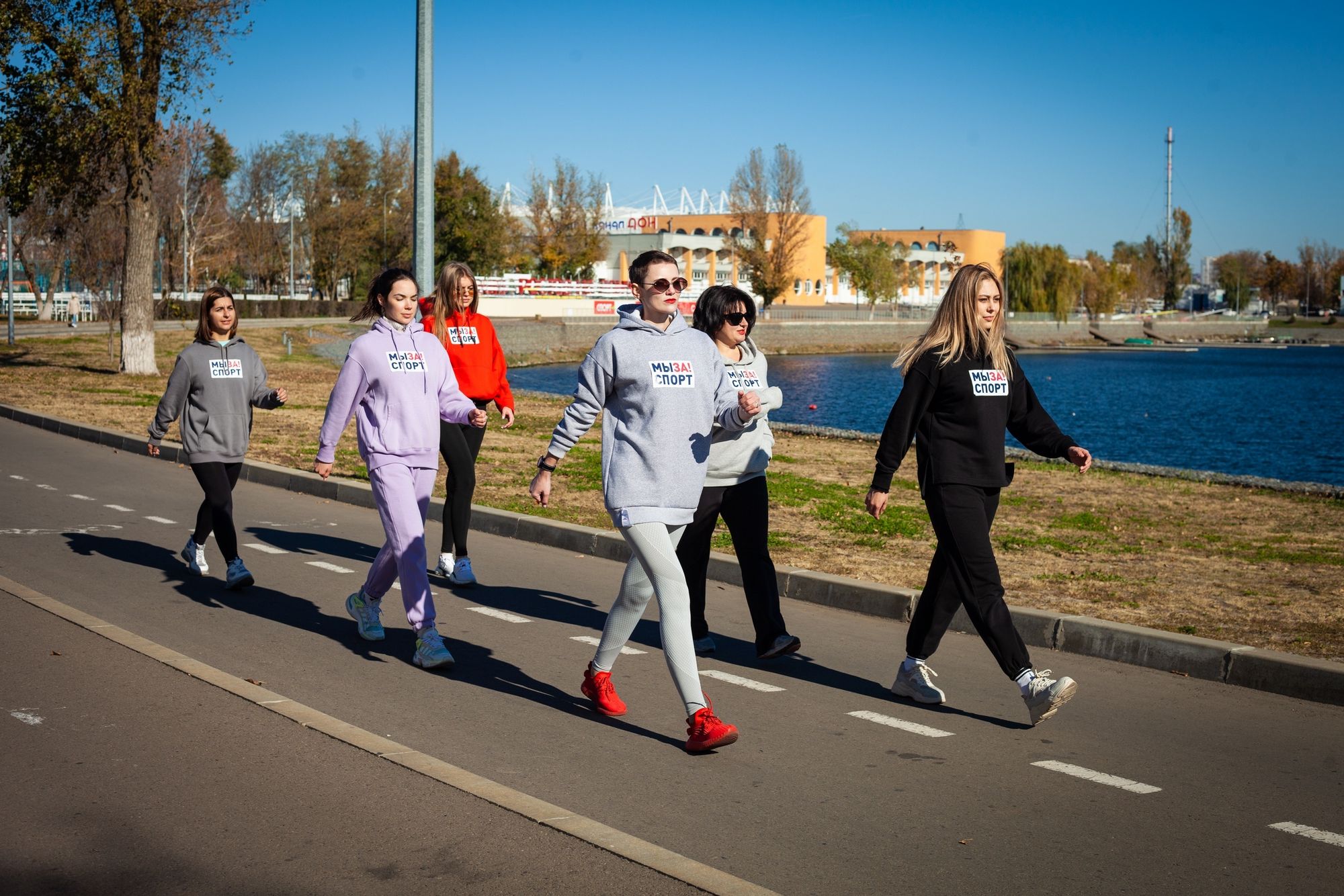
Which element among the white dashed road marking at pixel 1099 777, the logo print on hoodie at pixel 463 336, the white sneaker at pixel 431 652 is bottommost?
the white dashed road marking at pixel 1099 777

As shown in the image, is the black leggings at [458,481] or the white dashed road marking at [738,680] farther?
the black leggings at [458,481]

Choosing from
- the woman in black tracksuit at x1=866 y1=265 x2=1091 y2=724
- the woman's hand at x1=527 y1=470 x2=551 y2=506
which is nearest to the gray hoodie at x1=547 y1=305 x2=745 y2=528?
the woman's hand at x1=527 y1=470 x2=551 y2=506

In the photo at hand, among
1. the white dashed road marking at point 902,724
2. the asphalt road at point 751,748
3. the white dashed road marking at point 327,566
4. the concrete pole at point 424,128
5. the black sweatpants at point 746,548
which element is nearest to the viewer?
the asphalt road at point 751,748

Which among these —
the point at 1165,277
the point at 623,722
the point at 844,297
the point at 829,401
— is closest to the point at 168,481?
the point at 623,722

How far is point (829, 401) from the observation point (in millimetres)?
48094

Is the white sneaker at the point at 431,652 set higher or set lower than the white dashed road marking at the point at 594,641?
higher

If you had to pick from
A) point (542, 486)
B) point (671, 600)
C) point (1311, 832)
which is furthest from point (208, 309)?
point (1311, 832)

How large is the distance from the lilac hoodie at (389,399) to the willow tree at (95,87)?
2121 cm

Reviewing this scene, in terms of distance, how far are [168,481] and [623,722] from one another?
31.3 feet

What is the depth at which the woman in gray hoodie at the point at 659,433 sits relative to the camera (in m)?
5.23

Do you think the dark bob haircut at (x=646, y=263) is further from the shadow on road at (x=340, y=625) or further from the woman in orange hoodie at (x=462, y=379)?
the woman in orange hoodie at (x=462, y=379)

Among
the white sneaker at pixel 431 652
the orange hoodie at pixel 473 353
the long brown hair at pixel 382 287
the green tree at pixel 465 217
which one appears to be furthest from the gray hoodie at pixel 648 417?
the green tree at pixel 465 217

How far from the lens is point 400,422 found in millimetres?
6625

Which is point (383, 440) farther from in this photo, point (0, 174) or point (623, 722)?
point (0, 174)
